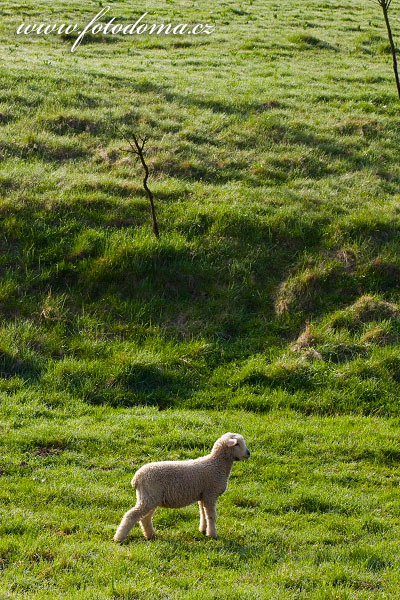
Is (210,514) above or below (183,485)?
below

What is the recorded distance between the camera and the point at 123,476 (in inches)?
332

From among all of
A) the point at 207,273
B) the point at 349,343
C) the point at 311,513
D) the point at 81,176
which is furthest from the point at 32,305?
the point at 311,513

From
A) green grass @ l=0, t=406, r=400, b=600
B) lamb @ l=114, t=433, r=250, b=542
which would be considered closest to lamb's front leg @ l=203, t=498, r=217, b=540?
lamb @ l=114, t=433, r=250, b=542

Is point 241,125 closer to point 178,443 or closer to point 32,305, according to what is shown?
point 32,305

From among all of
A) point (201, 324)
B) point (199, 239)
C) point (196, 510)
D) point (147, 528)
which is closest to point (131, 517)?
point (147, 528)

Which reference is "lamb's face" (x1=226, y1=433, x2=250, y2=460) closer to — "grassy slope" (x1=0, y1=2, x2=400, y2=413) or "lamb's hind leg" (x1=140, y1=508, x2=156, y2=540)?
"lamb's hind leg" (x1=140, y1=508, x2=156, y2=540)

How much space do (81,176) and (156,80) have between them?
316 inches

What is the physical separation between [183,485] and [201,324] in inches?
230

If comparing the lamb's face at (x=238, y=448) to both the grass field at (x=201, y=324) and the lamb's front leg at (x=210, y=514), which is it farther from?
the grass field at (x=201, y=324)

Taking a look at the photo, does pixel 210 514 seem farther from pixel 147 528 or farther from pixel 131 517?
pixel 131 517

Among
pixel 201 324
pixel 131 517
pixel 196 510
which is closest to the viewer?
pixel 131 517

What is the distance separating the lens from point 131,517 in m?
6.92

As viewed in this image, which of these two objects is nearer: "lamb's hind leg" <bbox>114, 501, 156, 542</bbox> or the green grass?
the green grass

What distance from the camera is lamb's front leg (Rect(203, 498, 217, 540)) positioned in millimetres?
7215
